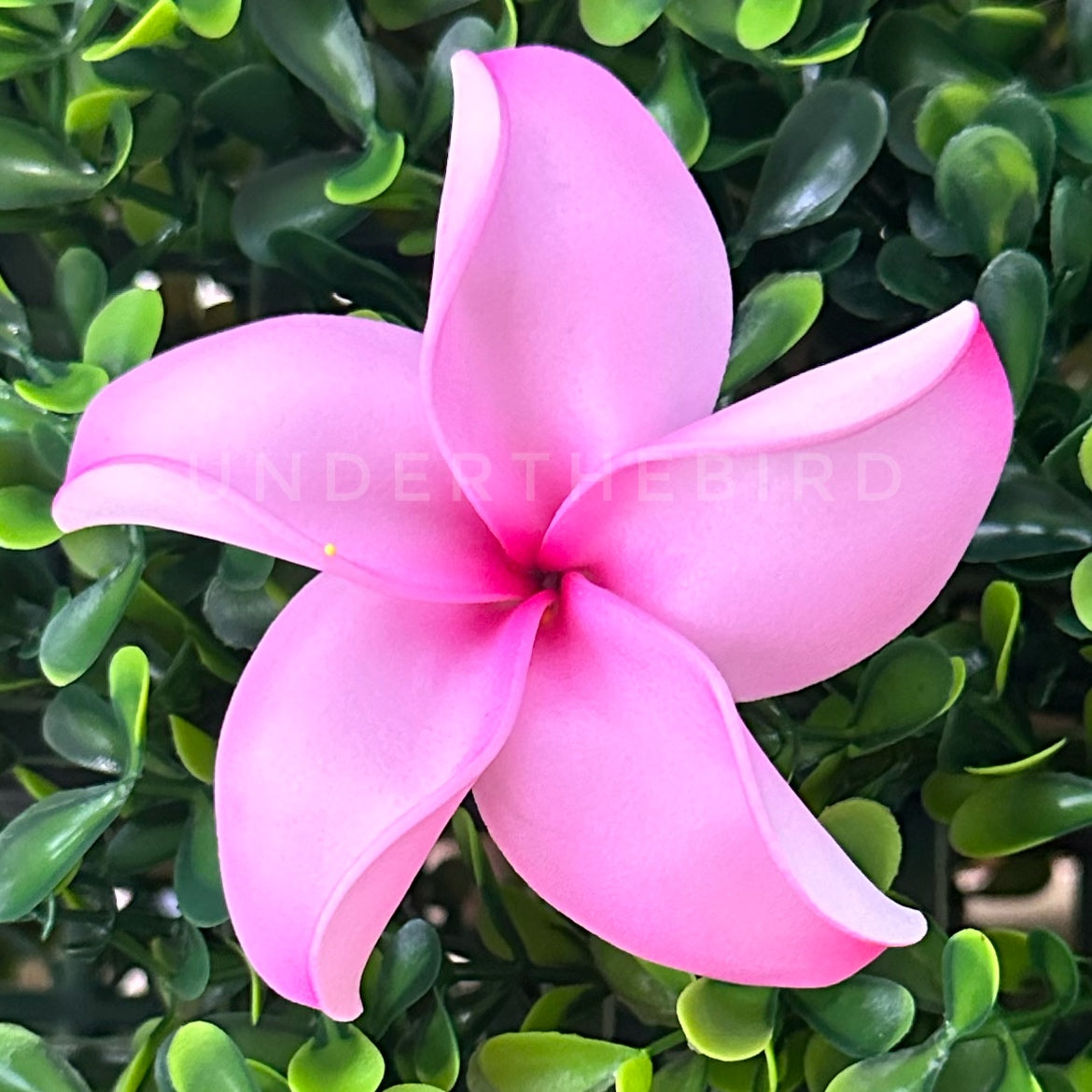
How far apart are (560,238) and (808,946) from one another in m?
0.18

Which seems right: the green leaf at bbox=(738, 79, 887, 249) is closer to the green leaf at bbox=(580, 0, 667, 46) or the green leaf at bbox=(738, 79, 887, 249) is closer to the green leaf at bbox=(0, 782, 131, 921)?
the green leaf at bbox=(580, 0, 667, 46)

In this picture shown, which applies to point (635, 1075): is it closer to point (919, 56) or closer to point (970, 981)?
point (970, 981)

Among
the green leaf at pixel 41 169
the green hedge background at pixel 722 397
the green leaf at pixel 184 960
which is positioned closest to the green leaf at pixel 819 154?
the green hedge background at pixel 722 397

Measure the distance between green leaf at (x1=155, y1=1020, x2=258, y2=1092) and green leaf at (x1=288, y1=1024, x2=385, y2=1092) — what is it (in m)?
0.02

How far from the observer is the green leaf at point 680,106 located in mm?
365

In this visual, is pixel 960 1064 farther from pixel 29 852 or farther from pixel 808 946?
pixel 29 852

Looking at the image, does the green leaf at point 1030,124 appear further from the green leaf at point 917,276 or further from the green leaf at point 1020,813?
the green leaf at point 1020,813

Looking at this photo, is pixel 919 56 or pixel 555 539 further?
pixel 919 56

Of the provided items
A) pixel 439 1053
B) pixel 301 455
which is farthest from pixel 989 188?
pixel 439 1053

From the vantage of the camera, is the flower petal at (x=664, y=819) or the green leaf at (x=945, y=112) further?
the green leaf at (x=945, y=112)

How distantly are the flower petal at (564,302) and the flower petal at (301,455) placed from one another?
2 cm

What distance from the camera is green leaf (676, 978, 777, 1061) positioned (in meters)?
0.35

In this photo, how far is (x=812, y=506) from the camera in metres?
0.26

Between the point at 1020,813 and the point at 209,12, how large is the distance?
38cm
